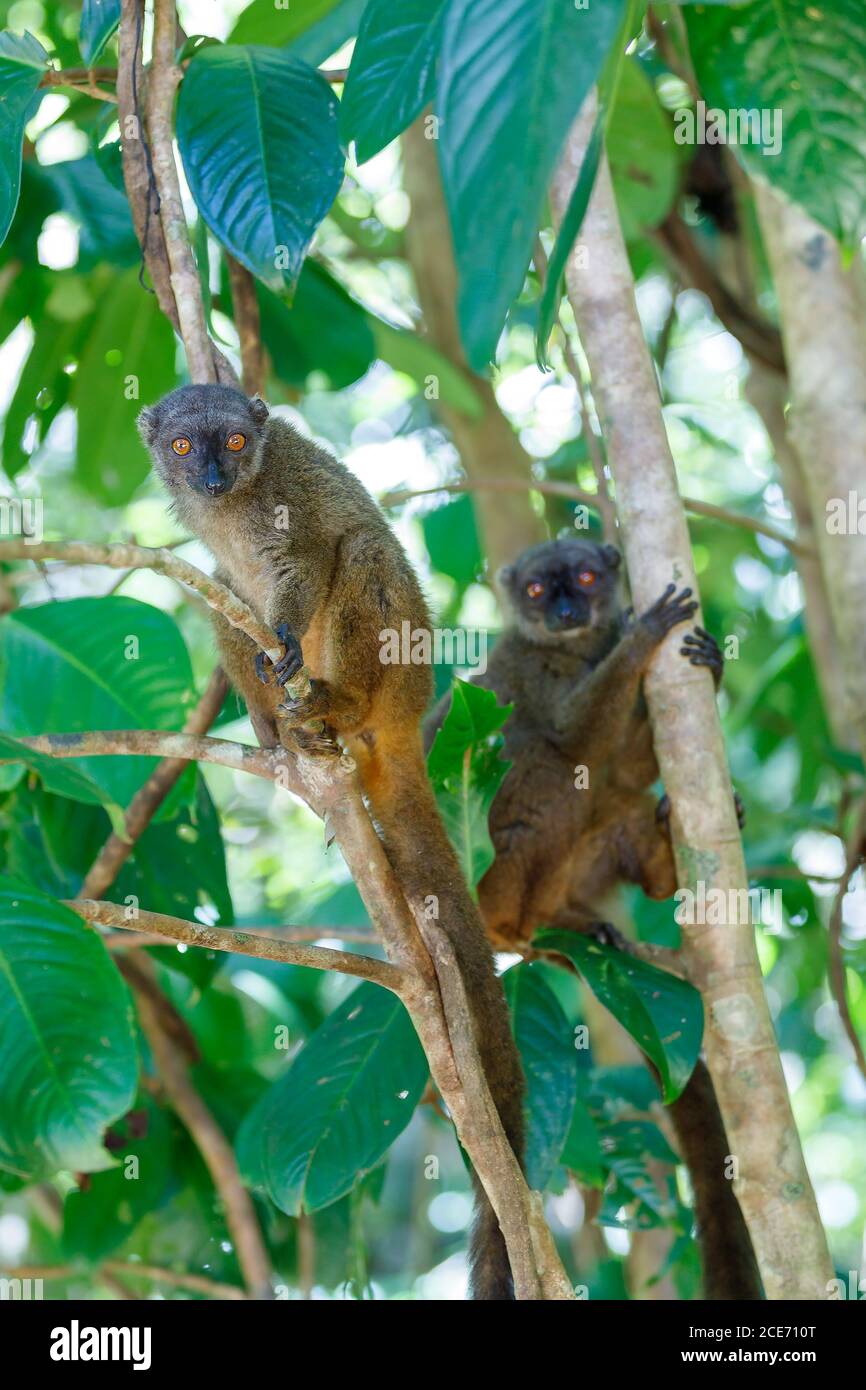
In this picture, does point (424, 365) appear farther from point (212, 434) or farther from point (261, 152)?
point (261, 152)

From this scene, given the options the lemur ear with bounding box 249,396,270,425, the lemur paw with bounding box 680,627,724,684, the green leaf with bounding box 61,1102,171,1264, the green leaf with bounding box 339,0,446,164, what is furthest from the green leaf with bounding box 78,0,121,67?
the green leaf with bounding box 61,1102,171,1264

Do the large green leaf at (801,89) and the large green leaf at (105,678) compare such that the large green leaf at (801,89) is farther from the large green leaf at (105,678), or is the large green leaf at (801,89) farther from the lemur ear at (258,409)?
the large green leaf at (105,678)

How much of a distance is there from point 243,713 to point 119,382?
4.95 ft

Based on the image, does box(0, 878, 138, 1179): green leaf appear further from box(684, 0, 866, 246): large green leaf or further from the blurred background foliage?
box(684, 0, 866, 246): large green leaf

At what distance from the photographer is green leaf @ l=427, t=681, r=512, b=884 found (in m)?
4.01

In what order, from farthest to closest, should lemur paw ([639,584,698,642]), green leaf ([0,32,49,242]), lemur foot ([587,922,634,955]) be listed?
1. lemur foot ([587,922,634,955])
2. lemur paw ([639,584,698,642])
3. green leaf ([0,32,49,242])

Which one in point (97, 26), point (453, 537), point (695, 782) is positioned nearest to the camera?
point (97, 26)

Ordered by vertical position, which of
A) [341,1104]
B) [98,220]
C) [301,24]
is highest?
[301,24]

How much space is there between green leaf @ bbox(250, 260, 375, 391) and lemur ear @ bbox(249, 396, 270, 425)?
3.46ft

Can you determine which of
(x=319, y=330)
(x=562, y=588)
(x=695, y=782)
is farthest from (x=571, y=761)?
(x=319, y=330)

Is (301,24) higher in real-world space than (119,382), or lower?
higher

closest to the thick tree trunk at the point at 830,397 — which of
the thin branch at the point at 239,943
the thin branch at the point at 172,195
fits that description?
the thin branch at the point at 172,195

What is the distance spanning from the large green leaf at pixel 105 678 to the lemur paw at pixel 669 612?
1.54 metres

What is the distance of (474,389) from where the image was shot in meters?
7.21
